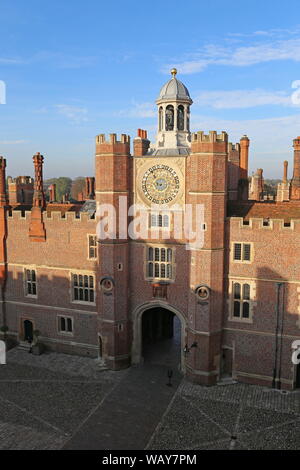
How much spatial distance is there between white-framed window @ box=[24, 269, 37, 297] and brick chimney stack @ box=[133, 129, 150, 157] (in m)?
12.6

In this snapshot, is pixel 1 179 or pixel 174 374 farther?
pixel 1 179

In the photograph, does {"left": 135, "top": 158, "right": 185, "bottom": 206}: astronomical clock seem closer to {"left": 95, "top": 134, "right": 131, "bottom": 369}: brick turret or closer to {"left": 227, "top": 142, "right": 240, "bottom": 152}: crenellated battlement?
{"left": 95, "top": 134, "right": 131, "bottom": 369}: brick turret

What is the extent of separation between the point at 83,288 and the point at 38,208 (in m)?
6.75

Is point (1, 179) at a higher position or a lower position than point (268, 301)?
higher

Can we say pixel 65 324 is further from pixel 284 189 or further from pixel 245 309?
pixel 284 189

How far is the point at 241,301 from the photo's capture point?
80.0ft

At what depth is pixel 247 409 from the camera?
21.7 metres

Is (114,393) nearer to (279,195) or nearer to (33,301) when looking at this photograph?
(33,301)

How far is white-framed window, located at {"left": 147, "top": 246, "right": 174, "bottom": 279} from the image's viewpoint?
25.3m

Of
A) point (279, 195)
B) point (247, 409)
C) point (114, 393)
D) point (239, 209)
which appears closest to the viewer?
point (247, 409)

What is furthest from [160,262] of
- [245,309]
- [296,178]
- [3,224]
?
[3,224]
